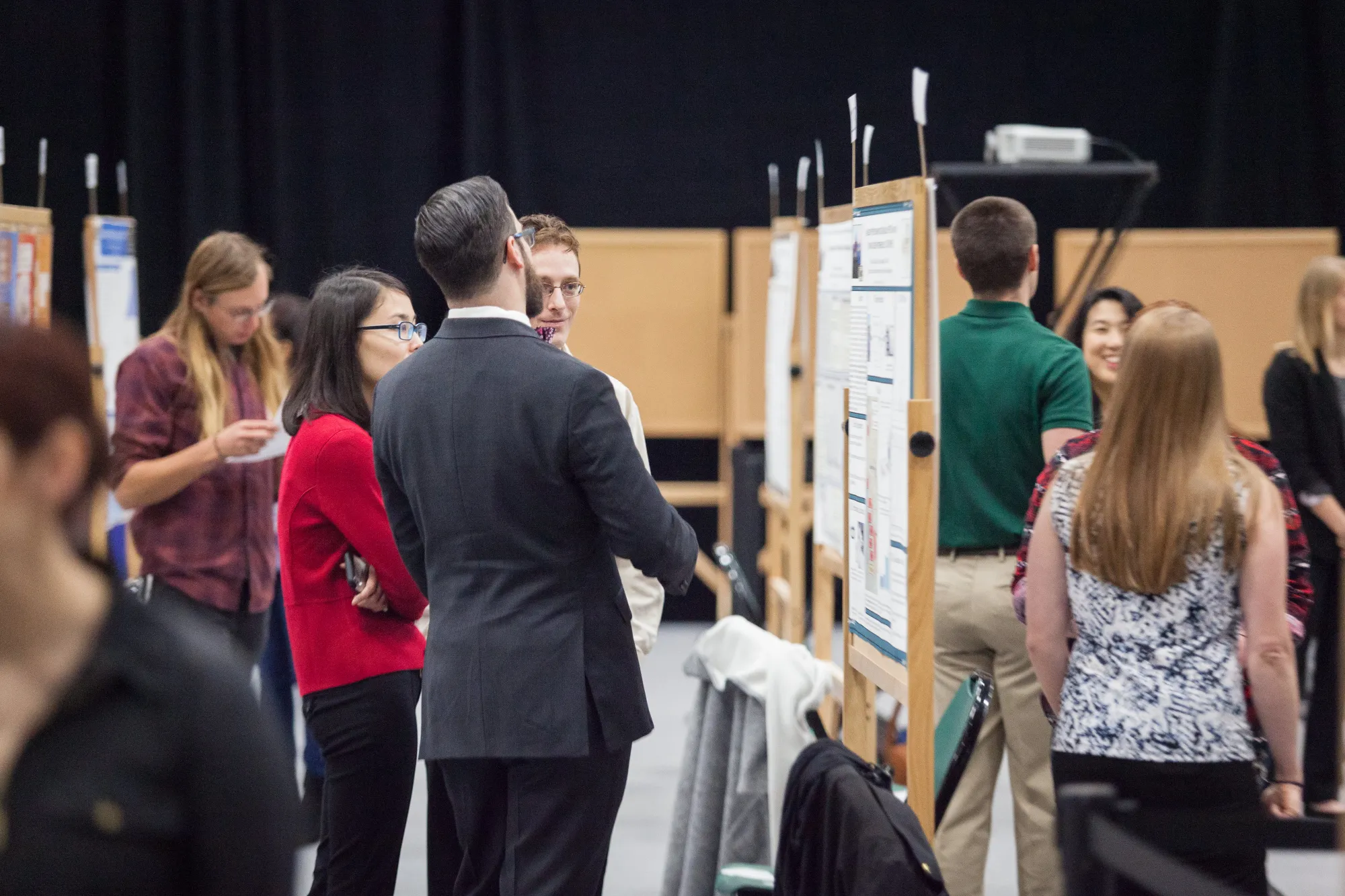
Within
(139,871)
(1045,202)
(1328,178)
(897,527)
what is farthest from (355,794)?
(1328,178)

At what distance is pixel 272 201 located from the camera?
6.23 m

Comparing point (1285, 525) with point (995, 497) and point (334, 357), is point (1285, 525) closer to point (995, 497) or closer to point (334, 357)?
point (995, 497)

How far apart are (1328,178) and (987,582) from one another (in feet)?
15.3

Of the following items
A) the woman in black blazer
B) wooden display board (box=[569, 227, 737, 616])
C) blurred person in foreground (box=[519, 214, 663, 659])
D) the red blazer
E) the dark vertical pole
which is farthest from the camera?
wooden display board (box=[569, 227, 737, 616])

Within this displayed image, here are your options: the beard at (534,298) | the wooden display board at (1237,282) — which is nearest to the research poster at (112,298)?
the beard at (534,298)

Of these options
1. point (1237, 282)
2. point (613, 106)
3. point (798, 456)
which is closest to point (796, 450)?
point (798, 456)

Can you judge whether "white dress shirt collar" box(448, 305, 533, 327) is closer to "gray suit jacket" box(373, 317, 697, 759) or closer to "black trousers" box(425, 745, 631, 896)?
"gray suit jacket" box(373, 317, 697, 759)

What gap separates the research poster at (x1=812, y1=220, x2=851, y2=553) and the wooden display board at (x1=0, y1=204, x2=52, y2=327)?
1.90 m

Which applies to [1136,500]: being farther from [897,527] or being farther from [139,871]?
[139,871]

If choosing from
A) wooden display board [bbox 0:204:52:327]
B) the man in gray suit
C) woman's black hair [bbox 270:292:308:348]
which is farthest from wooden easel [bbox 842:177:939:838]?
woman's black hair [bbox 270:292:308:348]

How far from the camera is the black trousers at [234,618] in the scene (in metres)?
3.07

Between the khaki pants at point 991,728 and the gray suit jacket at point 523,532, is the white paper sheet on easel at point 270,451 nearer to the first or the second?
the gray suit jacket at point 523,532

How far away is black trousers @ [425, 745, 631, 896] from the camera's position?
6.13 feet

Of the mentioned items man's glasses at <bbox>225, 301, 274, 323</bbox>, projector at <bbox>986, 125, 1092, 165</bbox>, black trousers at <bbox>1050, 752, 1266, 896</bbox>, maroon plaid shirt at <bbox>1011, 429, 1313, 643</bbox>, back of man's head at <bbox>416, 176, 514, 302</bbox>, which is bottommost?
black trousers at <bbox>1050, 752, 1266, 896</bbox>
